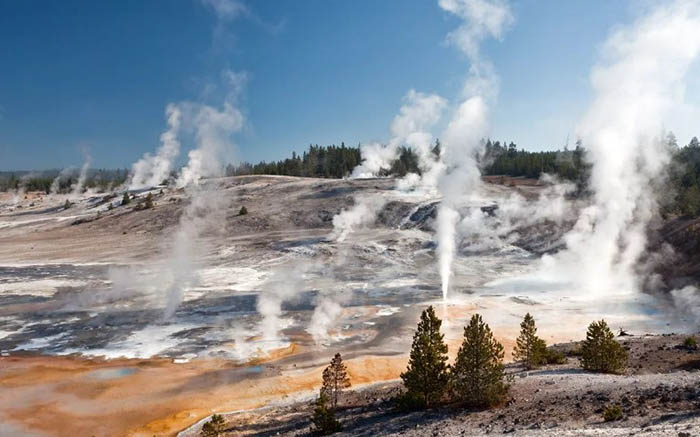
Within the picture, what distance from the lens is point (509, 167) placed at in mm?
125250

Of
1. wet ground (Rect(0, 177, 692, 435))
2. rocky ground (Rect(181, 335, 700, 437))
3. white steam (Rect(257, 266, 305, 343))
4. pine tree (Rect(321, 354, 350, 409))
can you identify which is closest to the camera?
rocky ground (Rect(181, 335, 700, 437))

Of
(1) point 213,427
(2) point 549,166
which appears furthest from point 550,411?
(2) point 549,166

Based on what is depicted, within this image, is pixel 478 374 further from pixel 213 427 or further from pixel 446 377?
pixel 213 427

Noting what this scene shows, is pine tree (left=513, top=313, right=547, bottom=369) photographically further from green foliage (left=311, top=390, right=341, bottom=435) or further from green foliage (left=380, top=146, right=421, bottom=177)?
green foliage (left=380, top=146, right=421, bottom=177)

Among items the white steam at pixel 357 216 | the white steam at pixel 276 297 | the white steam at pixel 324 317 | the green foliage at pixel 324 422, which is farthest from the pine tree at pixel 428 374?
the white steam at pixel 357 216

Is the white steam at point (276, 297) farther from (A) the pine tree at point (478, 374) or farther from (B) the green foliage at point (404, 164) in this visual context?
(B) the green foliage at point (404, 164)

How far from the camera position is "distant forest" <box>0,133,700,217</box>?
214 ft

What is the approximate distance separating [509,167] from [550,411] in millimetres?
114887

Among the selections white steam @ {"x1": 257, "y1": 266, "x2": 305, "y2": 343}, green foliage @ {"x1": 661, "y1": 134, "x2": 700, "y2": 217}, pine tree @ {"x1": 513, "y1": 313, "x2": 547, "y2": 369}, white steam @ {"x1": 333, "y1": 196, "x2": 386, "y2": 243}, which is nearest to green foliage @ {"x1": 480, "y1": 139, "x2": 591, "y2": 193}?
green foliage @ {"x1": 661, "y1": 134, "x2": 700, "y2": 217}

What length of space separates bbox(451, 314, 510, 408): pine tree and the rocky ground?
0.53 meters

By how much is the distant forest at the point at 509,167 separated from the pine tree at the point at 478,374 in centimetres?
5071

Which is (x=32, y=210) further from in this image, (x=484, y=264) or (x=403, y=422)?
(x=403, y=422)

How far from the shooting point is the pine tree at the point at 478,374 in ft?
59.3

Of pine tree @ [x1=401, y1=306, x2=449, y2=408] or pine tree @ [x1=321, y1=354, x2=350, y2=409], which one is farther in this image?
pine tree @ [x1=321, y1=354, x2=350, y2=409]
